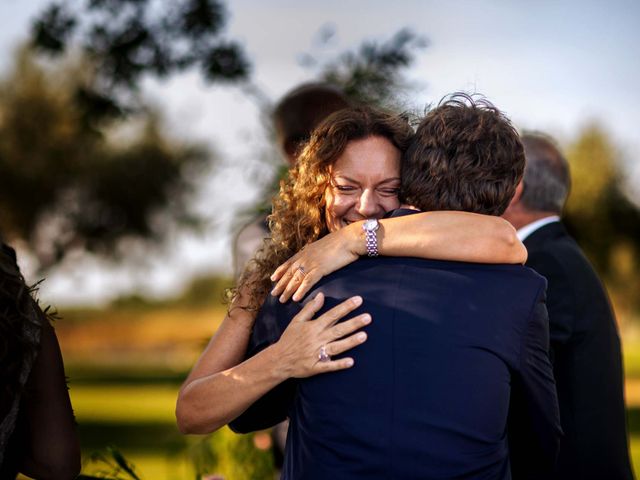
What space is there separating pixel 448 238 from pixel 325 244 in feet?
1.29

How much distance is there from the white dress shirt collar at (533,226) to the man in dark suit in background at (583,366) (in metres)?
0.14

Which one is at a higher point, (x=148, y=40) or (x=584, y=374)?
(x=148, y=40)

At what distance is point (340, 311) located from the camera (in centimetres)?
268

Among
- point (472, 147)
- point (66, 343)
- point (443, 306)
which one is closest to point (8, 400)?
point (443, 306)

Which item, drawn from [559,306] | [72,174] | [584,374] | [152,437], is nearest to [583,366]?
[584,374]

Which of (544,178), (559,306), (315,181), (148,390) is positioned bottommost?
(559,306)

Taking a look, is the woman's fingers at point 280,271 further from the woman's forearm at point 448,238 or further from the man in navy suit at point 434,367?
the woman's forearm at point 448,238

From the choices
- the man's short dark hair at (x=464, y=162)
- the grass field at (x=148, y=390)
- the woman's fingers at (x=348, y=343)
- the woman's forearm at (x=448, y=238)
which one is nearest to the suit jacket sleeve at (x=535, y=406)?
the woman's forearm at (x=448, y=238)

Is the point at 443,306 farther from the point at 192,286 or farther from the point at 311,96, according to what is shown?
the point at 192,286

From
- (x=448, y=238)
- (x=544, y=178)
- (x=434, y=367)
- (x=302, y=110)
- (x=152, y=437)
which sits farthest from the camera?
(x=152, y=437)

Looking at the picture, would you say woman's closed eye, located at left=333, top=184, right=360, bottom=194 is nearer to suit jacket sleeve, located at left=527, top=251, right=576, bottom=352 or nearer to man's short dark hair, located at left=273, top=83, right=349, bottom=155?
suit jacket sleeve, located at left=527, top=251, right=576, bottom=352

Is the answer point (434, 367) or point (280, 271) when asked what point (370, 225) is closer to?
point (280, 271)

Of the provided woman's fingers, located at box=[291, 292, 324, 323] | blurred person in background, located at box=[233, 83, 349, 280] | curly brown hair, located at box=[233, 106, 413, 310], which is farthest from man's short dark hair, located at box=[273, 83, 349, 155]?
woman's fingers, located at box=[291, 292, 324, 323]

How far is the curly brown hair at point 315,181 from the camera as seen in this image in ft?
10.3
